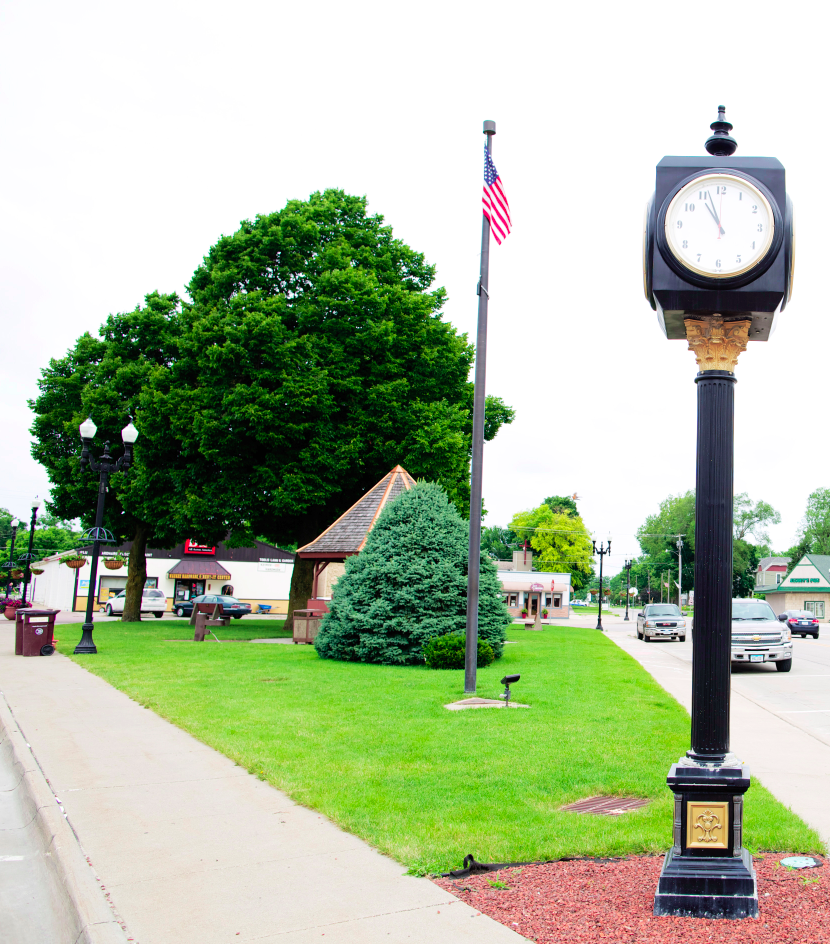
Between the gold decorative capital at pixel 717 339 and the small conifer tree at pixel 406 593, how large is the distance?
14051 mm

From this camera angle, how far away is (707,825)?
179 inches

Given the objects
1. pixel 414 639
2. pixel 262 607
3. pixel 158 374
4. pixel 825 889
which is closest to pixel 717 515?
pixel 825 889

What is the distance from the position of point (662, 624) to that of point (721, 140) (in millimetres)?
35151

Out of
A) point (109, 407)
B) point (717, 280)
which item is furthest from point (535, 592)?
point (717, 280)

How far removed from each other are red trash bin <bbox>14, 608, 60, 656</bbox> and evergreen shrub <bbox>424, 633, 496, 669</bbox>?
956 centimetres

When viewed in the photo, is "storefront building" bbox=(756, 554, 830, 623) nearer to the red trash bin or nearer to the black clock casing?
the red trash bin

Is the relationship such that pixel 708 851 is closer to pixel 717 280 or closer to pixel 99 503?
pixel 717 280

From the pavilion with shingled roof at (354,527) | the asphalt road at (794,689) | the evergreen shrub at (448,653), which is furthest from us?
the pavilion with shingled roof at (354,527)

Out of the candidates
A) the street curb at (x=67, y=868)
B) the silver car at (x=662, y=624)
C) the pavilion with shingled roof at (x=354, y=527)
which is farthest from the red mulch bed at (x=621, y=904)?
the silver car at (x=662, y=624)

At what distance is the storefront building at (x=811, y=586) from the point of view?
7950 cm

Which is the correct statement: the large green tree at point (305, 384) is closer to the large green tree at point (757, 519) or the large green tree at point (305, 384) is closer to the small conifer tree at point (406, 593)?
the small conifer tree at point (406, 593)

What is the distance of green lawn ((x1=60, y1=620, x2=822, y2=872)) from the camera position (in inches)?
223

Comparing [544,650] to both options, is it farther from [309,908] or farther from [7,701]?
[309,908]

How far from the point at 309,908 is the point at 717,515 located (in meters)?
3.23
